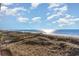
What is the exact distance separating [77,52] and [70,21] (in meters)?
0.25

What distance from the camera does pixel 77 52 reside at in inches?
52.7

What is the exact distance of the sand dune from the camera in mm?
1342

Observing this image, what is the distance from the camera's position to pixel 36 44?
136 centimetres

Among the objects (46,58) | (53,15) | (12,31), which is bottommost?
(46,58)

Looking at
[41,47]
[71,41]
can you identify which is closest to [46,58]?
[41,47]

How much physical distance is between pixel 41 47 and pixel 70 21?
30cm

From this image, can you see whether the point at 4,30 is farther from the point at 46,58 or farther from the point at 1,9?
the point at 46,58

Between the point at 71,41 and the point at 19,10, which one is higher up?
the point at 19,10

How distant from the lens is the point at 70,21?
1383 mm

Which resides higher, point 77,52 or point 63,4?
point 63,4

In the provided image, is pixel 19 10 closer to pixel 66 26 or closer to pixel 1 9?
pixel 1 9

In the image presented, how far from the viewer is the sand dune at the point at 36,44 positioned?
134 centimetres

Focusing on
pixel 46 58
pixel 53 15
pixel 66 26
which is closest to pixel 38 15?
pixel 53 15

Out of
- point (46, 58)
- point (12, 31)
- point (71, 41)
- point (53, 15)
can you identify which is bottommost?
point (46, 58)
